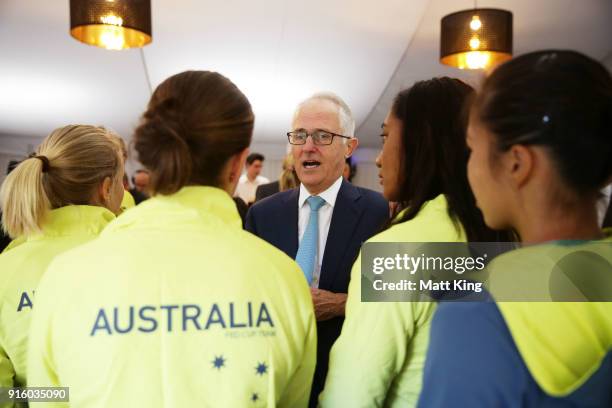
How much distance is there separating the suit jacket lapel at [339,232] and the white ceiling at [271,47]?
11.2 ft

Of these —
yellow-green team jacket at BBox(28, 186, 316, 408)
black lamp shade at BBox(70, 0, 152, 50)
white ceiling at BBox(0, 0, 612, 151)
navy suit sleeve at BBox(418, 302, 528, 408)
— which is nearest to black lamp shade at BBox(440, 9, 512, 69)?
white ceiling at BBox(0, 0, 612, 151)

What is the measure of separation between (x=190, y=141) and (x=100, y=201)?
2.57 ft

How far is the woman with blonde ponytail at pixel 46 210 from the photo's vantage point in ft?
5.42

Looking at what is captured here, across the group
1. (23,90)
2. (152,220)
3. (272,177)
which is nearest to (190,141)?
(152,220)

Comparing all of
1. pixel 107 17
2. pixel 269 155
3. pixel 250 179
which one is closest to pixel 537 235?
pixel 107 17

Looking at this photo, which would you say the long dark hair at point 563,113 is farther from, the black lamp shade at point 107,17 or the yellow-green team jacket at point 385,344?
the black lamp shade at point 107,17

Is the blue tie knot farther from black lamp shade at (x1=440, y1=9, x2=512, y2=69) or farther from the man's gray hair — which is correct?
black lamp shade at (x1=440, y1=9, x2=512, y2=69)

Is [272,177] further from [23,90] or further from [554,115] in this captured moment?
[554,115]

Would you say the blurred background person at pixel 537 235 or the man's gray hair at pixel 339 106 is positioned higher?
the man's gray hair at pixel 339 106

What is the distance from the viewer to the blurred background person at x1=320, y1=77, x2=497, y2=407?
1.38m

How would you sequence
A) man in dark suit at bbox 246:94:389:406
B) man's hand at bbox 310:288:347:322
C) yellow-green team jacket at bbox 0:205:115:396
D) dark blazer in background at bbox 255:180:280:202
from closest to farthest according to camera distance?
yellow-green team jacket at bbox 0:205:115:396 → man's hand at bbox 310:288:347:322 → man in dark suit at bbox 246:94:389:406 → dark blazer in background at bbox 255:180:280:202

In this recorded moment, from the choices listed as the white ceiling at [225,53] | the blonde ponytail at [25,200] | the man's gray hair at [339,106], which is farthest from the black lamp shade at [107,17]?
the blonde ponytail at [25,200]

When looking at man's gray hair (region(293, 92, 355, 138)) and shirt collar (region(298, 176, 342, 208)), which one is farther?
man's gray hair (region(293, 92, 355, 138))

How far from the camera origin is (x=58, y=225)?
1782 millimetres
